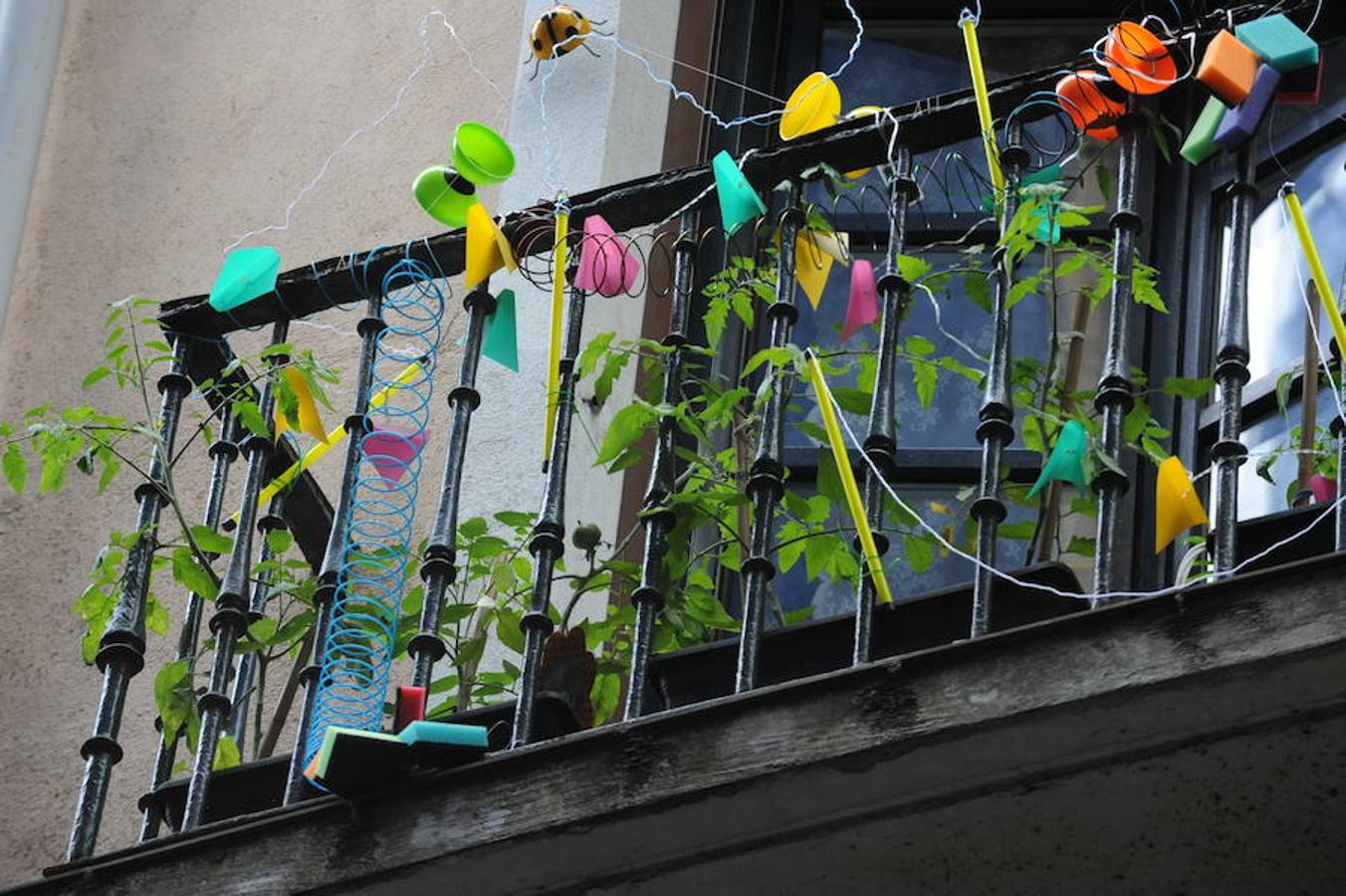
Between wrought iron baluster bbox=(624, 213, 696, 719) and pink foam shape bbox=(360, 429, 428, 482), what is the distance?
1.64ft

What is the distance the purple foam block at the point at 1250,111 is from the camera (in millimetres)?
4125

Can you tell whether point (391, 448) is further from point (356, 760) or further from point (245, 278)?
point (356, 760)

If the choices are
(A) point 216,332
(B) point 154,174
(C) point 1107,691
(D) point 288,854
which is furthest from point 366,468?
(C) point 1107,691

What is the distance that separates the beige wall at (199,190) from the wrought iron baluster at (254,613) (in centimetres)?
38

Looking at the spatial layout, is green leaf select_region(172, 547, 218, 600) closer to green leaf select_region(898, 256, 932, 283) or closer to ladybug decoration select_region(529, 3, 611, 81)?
green leaf select_region(898, 256, 932, 283)

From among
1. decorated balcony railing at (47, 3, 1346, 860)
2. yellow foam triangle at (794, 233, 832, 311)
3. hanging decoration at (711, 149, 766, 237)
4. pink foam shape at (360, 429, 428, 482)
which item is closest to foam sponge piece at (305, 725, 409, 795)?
decorated balcony railing at (47, 3, 1346, 860)

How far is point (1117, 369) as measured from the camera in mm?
4102

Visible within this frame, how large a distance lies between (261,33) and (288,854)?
315 centimetres

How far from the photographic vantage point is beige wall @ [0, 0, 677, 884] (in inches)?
219

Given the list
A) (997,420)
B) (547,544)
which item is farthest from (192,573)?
(997,420)

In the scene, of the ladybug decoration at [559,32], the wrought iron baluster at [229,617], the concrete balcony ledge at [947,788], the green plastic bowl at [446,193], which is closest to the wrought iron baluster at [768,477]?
the concrete balcony ledge at [947,788]

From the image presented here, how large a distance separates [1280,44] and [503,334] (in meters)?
1.51

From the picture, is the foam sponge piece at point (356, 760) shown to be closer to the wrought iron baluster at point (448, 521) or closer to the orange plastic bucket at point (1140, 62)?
the wrought iron baluster at point (448, 521)

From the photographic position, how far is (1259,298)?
18.5 feet
